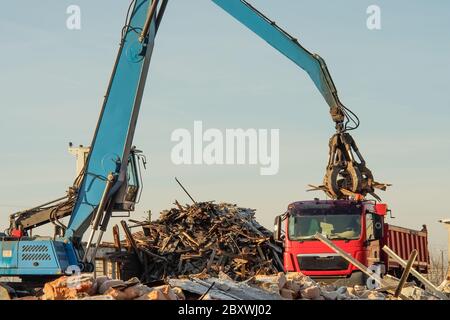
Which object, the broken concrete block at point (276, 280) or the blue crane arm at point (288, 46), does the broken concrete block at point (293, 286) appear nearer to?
the broken concrete block at point (276, 280)

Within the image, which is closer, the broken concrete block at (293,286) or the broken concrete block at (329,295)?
the broken concrete block at (293,286)

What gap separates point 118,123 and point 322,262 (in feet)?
21.1

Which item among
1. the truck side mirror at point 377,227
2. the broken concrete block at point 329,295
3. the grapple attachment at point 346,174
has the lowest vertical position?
the broken concrete block at point 329,295

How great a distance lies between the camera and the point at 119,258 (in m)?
28.1

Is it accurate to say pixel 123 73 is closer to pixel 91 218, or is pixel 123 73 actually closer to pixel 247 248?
pixel 91 218

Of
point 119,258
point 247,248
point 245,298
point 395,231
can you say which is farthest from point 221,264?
point 245,298

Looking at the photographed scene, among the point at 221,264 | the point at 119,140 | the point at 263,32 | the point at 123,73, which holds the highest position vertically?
the point at 263,32

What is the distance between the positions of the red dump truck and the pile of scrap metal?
4591 mm

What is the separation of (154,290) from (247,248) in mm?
15700

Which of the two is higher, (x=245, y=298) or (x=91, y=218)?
(x=91, y=218)

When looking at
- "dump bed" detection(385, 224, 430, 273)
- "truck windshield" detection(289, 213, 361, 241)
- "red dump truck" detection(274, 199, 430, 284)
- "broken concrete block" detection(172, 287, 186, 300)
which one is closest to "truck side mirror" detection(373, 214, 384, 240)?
"red dump truck" detection(274, 199, 430, 284)

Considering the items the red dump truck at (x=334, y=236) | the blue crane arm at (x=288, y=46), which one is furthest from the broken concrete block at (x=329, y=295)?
the blue crane arm at (x=288, y=46)

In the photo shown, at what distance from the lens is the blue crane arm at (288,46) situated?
26438 millimetres

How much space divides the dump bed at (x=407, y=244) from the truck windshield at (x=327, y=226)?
→ 1.54 metres
